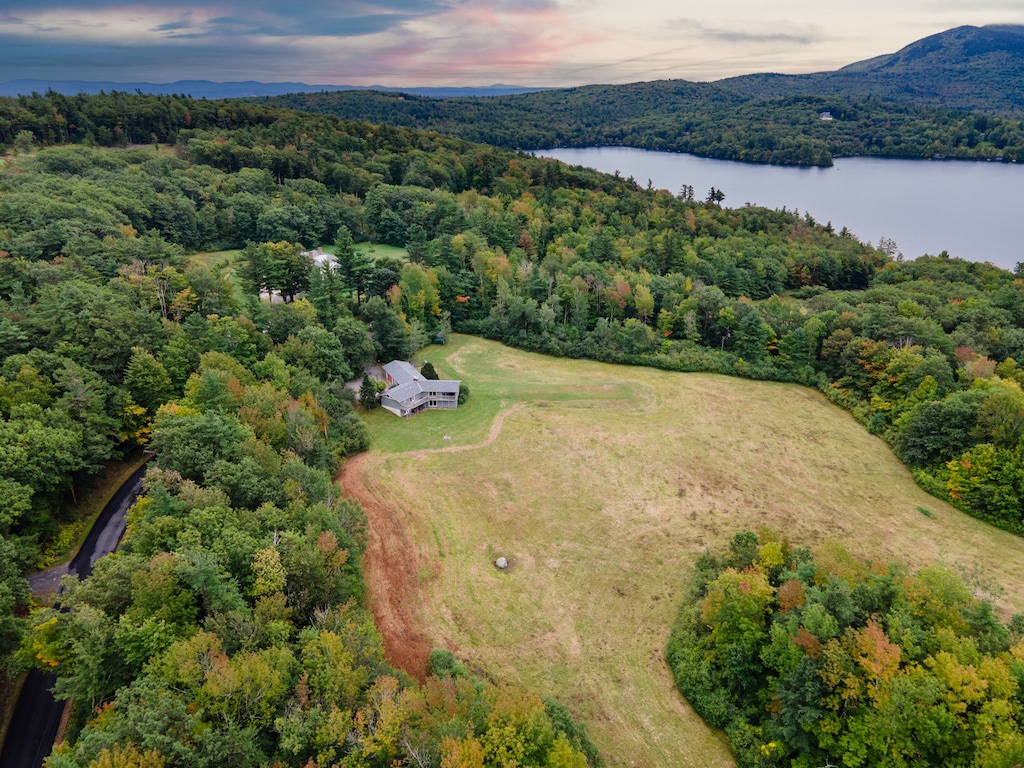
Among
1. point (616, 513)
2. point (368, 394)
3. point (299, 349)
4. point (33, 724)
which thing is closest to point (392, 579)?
point (616, 513)

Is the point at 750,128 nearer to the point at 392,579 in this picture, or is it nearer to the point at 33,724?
the point at 392,579

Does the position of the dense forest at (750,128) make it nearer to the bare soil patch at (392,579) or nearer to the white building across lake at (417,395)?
the white building across lake at (417,395)

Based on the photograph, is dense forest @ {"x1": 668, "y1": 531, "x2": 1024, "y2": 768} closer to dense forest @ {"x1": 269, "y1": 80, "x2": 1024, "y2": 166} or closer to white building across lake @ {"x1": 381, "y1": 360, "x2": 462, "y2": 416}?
white building across lake @ {"x1": 381, "y1": 360, "x2": 462, "y2": 416}

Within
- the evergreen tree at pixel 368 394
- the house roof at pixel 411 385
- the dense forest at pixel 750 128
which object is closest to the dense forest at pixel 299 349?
the evergreen tree at pixel 368 394

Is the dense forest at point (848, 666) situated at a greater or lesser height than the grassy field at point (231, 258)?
lesser

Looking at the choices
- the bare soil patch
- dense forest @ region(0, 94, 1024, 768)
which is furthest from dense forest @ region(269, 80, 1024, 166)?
the bare soil patch
